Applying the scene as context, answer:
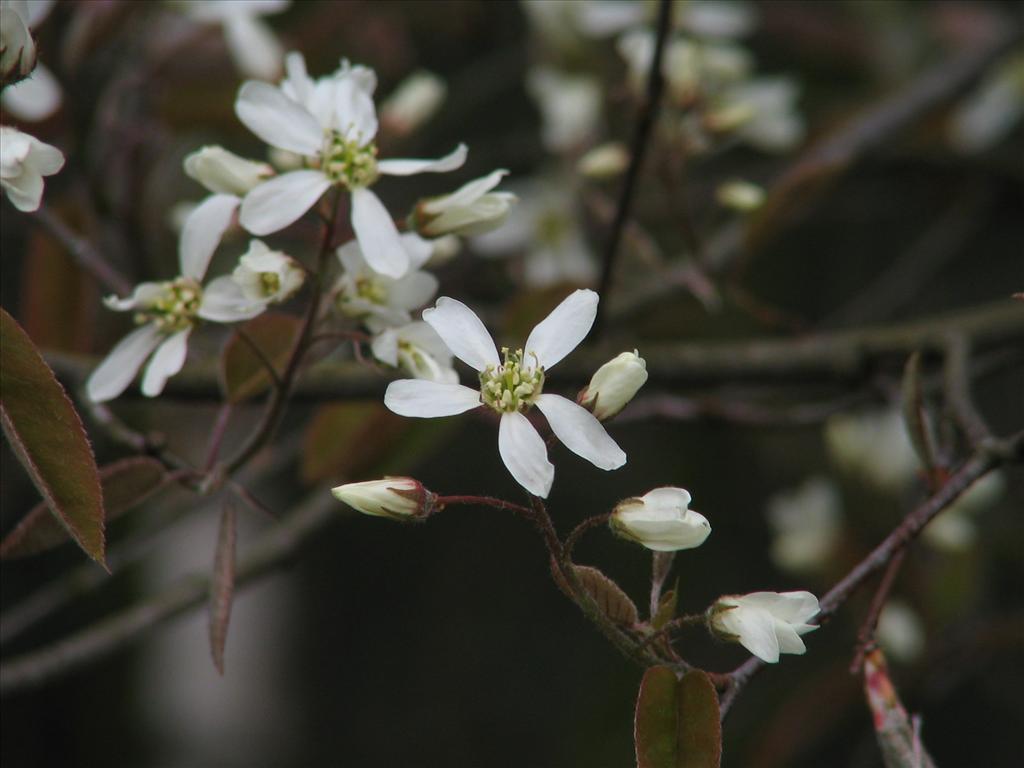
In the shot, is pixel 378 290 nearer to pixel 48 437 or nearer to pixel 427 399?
pixel 427 399

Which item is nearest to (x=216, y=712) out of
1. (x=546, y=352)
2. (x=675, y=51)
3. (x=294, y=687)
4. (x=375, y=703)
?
(x=294, y=687)

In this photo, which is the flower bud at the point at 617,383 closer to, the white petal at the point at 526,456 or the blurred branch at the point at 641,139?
the white petal at the point at 526,456

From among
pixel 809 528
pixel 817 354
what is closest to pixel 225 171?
pixel 817 354

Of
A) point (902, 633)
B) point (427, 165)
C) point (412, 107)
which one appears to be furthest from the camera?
point (902, 633)

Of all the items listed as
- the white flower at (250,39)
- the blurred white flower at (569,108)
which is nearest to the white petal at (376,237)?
the white flower at (250,39)

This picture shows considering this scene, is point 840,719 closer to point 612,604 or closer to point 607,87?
point 607,87


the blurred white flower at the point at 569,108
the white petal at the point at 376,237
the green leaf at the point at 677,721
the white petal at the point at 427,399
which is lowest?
the green leaf at the point at 677,721
